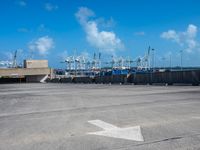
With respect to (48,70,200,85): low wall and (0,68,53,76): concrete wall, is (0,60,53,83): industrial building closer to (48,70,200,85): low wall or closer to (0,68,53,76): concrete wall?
(0,68,53,76): concrete wall

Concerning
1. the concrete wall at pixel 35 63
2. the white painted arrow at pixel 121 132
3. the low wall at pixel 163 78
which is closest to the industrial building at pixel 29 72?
the concrete wall at pixel 35 63

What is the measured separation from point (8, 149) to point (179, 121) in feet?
16.6

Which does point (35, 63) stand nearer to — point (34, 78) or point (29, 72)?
point (34, 78)

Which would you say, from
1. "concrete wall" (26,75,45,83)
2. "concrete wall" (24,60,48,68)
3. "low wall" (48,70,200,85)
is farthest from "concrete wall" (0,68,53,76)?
"low wall" (48,70,200,85)

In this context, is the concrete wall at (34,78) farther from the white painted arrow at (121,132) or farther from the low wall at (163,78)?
the white painted arrow at (121,132)

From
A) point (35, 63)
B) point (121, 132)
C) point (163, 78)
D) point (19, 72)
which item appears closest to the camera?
point (121, 132)

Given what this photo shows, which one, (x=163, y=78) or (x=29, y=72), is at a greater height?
(x=29, y=72)

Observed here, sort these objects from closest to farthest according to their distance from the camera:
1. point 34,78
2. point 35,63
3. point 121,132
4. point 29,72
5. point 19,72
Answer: point 121,132 < point 19,72 < point 29,72 < point 34,78 < point 35,63

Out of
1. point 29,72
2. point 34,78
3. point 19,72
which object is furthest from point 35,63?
point 19,72

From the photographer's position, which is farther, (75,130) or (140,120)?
(140,120)

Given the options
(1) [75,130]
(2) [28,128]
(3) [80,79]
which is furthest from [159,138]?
(3) [80,79]

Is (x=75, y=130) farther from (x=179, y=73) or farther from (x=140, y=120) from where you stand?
(x=179, y=73)

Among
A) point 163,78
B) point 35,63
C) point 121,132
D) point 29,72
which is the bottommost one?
point 121,132

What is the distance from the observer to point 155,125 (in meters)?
9.16
